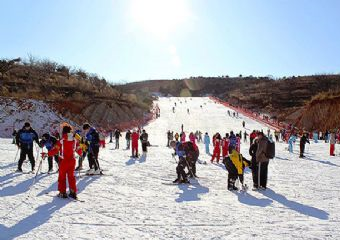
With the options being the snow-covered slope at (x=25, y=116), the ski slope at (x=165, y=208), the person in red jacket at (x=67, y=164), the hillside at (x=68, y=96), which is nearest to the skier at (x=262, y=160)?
the ski slope at (x=165, y=208)

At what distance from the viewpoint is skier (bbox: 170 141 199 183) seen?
12328 millimetres

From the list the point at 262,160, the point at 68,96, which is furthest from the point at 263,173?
the point at 68,96

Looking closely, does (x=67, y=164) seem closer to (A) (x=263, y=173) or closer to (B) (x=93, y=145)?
(B) (x=93, y=145)

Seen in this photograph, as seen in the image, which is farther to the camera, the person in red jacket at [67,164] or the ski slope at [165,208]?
the person in red jacket at [67,164]

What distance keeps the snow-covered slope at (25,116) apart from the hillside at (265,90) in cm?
3428

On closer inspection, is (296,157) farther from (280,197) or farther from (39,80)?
(39,80)

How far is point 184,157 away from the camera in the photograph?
12.4 metres

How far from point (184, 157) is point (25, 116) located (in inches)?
1205

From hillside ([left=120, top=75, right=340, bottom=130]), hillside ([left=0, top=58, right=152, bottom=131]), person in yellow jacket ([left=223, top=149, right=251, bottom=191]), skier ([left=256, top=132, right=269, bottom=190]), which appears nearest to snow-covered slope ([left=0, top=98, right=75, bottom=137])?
hillside ([left=0, top=58, right=152, bottom=131])

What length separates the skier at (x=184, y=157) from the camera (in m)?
12.3

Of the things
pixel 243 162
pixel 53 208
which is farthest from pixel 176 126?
pixel 53 208

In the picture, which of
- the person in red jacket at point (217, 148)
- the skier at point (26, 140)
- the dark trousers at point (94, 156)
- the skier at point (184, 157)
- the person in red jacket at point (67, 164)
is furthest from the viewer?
the person in red jacket at point (217, 148)

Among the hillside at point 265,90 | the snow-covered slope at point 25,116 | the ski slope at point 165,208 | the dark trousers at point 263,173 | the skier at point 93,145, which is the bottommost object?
the ski slope at point 165,208

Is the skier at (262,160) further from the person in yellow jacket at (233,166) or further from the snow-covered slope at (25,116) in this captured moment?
the snow-covered slope at (25,116)
